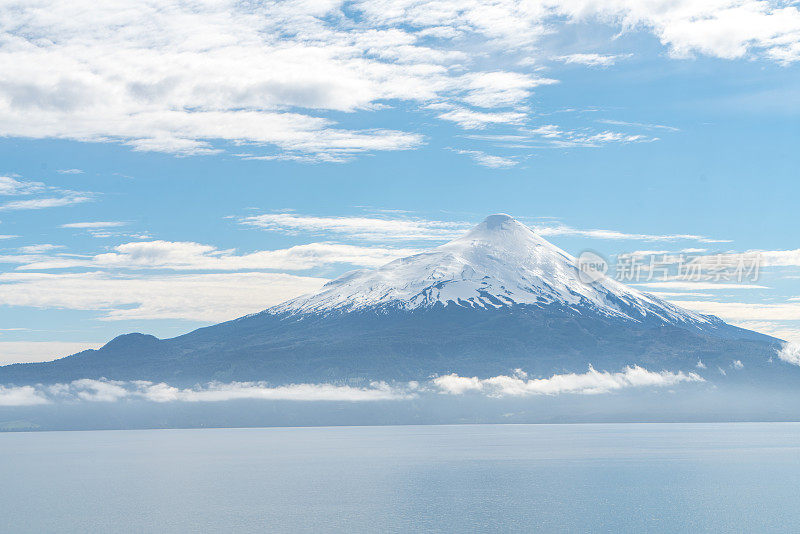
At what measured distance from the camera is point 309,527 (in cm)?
11425

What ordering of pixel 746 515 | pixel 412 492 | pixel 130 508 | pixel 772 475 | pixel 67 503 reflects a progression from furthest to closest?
pixel 772 475, pixel 412 492, pixel 67 503, pixel 130 508, pixel 746 515

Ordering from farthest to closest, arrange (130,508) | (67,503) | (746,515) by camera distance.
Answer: (67,503) < (130,508) < (746,515)

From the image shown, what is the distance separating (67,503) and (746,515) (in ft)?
345

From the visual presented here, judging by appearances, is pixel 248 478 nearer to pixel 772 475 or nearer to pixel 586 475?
pixel 586 475

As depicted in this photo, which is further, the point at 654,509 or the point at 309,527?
the point at 654,509

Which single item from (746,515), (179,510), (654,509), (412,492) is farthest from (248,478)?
(746,515)

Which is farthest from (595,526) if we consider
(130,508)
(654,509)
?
(130,508)

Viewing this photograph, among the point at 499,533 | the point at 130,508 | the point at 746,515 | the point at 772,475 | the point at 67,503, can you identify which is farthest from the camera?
the point at 772,475

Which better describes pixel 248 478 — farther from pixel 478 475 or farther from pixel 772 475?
pixel 772 475

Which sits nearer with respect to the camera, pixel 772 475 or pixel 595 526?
pixel 595 526

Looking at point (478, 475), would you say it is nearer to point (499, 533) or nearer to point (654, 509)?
point (654, 509)

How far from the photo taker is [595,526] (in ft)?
371

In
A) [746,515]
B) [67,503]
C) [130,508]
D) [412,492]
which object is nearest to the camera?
[746,515]

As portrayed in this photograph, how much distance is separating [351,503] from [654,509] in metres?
45.7
